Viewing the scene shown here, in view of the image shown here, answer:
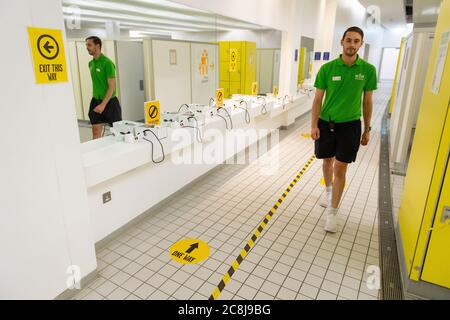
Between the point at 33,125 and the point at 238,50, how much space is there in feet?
14.9

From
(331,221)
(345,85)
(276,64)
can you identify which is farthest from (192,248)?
(276,64)

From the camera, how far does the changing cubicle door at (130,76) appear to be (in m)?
3.77

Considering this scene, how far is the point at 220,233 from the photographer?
114 inches

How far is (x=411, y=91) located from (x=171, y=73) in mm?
3320

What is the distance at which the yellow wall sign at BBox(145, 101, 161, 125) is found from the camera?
3.01 meters

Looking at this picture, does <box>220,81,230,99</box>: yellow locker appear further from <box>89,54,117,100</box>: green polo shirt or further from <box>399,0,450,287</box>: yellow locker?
<box>399,0,450,287</box>: yellow locker

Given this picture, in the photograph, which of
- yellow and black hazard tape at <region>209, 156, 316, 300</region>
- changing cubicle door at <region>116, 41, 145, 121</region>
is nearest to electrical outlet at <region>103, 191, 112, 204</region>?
yellow and black hazard tape at <region>209, 156, 316, 300</region>

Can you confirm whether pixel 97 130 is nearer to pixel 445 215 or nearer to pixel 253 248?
pixel 253 248

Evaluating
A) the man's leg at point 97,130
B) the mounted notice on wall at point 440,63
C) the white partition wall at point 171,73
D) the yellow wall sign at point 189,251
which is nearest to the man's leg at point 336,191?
the mounted notice on wall at point 440,63

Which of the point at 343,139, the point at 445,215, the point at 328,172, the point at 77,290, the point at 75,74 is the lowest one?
the point at 77,290

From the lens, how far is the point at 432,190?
191 centimetres

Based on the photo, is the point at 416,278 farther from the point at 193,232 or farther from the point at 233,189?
the point at 233,189

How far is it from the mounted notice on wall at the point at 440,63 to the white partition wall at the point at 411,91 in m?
2.23
